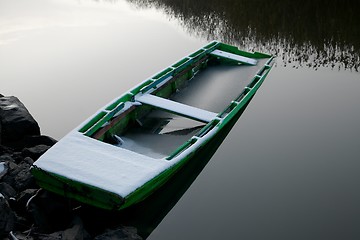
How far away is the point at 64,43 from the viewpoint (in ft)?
41.4

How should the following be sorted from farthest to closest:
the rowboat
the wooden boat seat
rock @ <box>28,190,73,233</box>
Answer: the wooden boat seat → rock @ <box>28,190,73,233</box> → the rowboat

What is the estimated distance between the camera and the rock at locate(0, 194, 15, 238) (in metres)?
5.44

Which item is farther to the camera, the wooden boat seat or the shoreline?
the wooden boat seat

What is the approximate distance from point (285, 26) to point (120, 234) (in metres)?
9.35

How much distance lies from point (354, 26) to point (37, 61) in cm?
859

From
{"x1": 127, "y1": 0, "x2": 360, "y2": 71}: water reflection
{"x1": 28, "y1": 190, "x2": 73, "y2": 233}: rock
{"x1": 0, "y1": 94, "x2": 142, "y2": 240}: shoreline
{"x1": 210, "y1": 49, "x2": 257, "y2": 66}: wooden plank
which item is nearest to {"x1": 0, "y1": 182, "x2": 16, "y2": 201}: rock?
{"x1": 0, "y1": 94, "x2": 142, "y2": 240}: shoreline

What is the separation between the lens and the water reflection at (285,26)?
11.9 m

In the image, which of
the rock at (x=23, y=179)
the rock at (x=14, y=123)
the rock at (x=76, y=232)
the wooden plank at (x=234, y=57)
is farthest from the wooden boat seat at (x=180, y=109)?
the wooden plank at (x=234, y=57)

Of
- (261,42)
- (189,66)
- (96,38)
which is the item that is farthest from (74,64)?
(261,42)

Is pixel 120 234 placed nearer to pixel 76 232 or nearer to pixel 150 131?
pixel 76 232

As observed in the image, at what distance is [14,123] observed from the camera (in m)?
7.45

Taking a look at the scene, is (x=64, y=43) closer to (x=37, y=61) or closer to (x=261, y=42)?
(x=37, y=61)

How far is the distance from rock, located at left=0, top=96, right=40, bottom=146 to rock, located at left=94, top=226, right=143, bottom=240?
2654mm

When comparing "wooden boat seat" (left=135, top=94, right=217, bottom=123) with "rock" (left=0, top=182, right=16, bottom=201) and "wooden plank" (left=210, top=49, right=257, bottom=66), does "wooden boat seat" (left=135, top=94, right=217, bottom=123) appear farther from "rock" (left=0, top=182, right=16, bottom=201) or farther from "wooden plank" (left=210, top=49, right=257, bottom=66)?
"wooden plank" (left=210, top=49, right=257, bottom=66)
